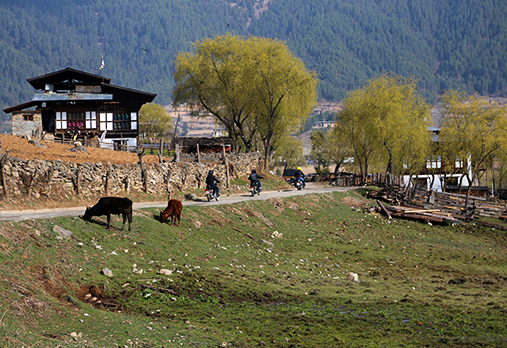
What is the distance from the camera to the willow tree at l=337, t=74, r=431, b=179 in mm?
50750

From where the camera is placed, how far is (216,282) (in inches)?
584

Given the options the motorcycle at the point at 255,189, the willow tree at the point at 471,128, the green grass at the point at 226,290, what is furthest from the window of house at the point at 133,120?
the green grass at the point at 226,290

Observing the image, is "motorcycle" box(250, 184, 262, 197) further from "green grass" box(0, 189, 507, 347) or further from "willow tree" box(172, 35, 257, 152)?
"willow tree" box(172, 35, 257, 152)

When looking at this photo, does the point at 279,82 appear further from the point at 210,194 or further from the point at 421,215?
the point at 210,194

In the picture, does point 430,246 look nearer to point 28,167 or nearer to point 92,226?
point 92,226

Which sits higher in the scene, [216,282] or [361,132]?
[361,132]

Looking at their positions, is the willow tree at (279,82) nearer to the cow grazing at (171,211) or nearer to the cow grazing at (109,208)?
the cow grazing at (171,211)

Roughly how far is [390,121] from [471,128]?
7.64m

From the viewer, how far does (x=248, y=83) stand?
48500 mm

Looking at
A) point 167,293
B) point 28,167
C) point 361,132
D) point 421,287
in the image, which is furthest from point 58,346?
point 361,132

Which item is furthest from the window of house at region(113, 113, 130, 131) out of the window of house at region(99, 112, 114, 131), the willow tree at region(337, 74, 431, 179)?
the willow tree at region(337, 74, 431, 179)

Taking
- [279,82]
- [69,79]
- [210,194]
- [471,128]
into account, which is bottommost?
[210,194]

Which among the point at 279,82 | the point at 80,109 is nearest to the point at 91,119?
the point at 80,109

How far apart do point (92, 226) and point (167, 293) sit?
16.3 ft
